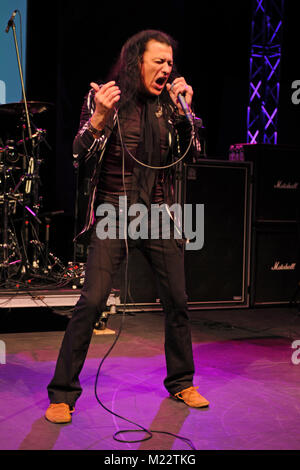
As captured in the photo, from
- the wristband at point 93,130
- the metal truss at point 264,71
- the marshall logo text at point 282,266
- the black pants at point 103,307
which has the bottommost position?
the marshall logo text at point 282,266

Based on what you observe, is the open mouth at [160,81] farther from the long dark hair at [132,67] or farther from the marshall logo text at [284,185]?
the marshall logo text at [284,185]

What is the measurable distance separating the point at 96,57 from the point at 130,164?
4.78 m

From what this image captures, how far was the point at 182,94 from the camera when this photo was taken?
287 centimetres

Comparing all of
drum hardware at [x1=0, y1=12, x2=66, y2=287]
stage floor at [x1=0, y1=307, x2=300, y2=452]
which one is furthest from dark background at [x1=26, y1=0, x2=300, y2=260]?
stage floor at [x1=0, y1=307, x2=300, y2=452]

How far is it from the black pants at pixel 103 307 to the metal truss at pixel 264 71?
595 cm

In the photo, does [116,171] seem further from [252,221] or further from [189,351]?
[252,221]

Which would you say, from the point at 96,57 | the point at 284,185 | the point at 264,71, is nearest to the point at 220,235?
the point at 284,185

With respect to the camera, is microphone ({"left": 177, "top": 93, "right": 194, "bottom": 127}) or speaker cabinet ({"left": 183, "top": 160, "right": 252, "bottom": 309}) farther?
speaker cabinet ({"left": 183, "top": 160, "right": 252, "bottom": 309})

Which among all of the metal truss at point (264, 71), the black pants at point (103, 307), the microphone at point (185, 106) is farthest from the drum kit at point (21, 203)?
the metal truss at point (264, 71)

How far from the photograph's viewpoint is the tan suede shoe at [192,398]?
3.10 m

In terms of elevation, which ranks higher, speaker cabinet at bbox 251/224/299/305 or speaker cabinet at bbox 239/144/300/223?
speaker cabinet at bbox 239/144/300/223

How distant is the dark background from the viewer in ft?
23.0

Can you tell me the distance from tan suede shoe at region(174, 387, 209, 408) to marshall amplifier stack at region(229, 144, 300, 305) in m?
3.40

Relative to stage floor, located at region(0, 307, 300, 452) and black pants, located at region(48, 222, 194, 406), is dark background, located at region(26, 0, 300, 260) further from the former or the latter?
black pants, located at region(48, 222, 194, 406)
